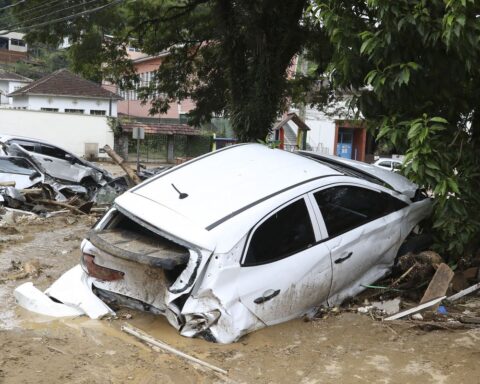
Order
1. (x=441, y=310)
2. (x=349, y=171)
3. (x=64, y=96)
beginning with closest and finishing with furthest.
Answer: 1. (x=441, y=310)
2. (x=349, y=171)
3. (x=64, y=96)

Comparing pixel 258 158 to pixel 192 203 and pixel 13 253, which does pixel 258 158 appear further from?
pixel 13 253

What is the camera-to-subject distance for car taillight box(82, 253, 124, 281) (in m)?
4.77

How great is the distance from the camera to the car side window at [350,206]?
16.6ft

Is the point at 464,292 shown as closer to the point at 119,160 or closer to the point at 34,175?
the point at 119,160

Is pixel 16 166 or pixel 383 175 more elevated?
pixel 383 175

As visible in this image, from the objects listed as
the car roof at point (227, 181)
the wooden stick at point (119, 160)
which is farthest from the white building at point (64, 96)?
the car roof at point (227, 181)

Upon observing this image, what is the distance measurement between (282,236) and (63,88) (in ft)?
144

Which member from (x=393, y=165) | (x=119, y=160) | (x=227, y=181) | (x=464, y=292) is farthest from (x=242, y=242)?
(x=119, y=160)

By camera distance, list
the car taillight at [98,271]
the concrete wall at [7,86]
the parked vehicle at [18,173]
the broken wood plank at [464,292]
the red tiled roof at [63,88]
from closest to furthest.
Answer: the car taillight at [98,271]
the broken wood plank at [464,292]
the parked vehicle at [18,173]
the red tiled roof at [63,88]
the concrete wall at [7,86]

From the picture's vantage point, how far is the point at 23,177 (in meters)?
13.0

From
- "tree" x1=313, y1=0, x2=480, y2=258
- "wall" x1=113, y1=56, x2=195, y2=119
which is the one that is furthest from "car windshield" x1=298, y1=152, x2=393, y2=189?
"wall" x1=113, y1=56, x2=195, y2=119

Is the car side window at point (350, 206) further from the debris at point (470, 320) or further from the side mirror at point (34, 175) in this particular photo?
the side mirror at point (34, 175)

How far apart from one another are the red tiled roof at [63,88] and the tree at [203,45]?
2680 cm

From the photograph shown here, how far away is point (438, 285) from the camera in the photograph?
5.16 metres
